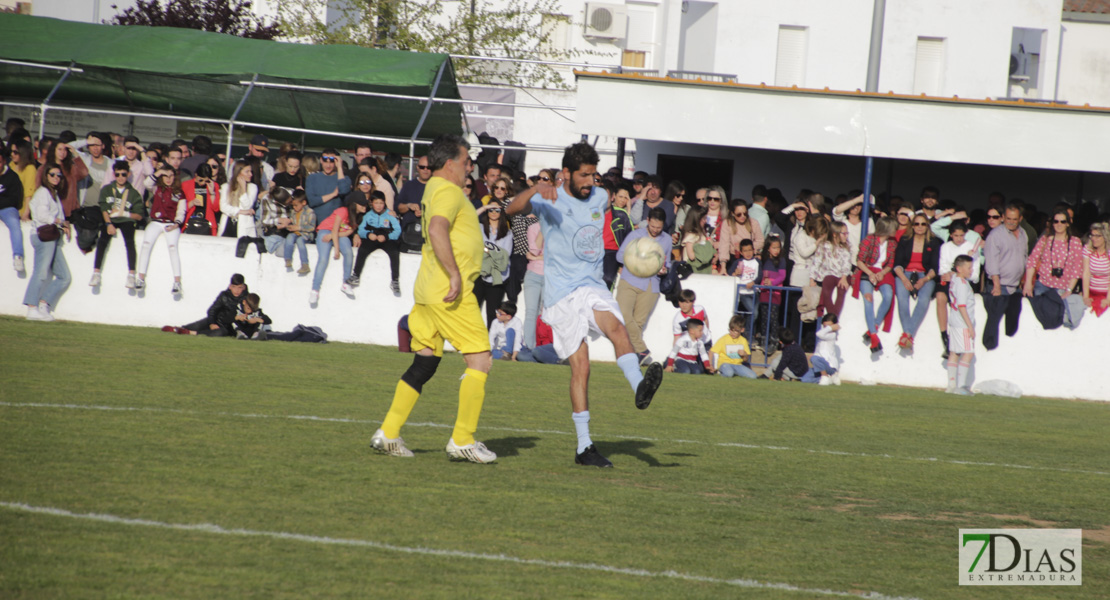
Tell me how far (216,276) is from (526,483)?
1105cm

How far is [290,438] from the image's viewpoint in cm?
758

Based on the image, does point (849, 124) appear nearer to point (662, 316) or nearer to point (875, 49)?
point (662, 316)

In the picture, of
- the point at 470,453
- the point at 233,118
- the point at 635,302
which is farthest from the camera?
the point at 233,118

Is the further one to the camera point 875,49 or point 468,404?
point 875,49

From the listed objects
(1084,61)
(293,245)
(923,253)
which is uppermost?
(1084,61)

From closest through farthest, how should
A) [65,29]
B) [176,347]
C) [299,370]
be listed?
[299,370] < [176,347] < [65,29]

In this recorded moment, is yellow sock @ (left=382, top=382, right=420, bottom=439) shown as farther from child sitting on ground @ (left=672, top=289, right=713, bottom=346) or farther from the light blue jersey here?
child sitting on ground @ (left=672, top=289, right=713, bottom=346)

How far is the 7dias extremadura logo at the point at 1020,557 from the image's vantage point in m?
5.31

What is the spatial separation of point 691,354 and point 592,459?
8381mm

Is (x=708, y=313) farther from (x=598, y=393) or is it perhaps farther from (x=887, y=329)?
(x=598, y=393)

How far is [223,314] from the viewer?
1559 cm

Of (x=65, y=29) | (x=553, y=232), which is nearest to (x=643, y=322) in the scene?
(x=553, y=232)

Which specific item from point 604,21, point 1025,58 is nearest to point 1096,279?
point 604,21

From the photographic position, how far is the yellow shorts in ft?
23.1
